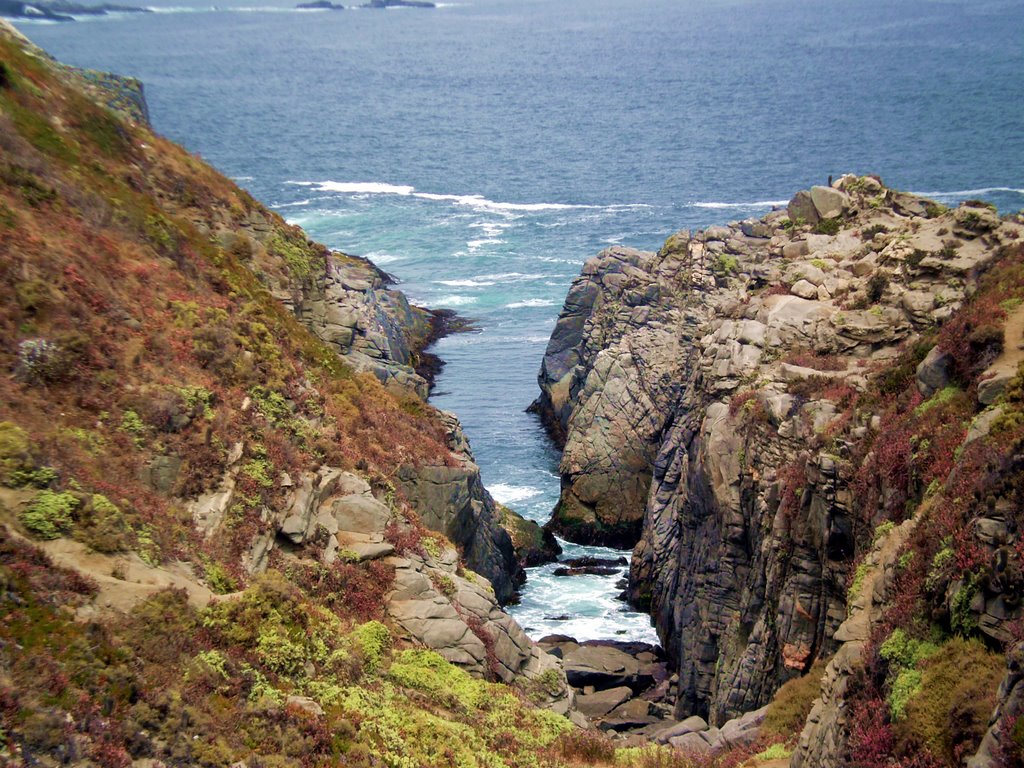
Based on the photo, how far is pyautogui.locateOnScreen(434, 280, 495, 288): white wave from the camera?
115 metres

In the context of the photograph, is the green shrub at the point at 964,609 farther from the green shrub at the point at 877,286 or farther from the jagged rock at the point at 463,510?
the green shrub at the point at 877,286

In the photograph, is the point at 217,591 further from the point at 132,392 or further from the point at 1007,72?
the point at 1007,72

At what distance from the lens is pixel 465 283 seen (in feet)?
380

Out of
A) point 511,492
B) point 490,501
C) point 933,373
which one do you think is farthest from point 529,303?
point 933,373

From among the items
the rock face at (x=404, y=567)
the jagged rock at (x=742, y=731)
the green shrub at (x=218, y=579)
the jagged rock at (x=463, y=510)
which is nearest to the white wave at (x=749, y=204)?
the jagged rock at (x=463, y=510)

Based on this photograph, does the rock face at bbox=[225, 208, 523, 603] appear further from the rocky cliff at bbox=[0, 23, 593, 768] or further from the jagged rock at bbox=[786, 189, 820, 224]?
the jagged rock at bbox=[786, 189, 820, 224]

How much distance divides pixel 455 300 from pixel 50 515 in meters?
88.1

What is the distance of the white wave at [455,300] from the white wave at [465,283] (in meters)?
3.47

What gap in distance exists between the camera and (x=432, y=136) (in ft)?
620

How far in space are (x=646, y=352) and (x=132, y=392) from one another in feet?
147

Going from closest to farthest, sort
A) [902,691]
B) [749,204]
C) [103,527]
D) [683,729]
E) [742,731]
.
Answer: [902,691] < [103,527] < [742,731] < [683,729] < [749,204]

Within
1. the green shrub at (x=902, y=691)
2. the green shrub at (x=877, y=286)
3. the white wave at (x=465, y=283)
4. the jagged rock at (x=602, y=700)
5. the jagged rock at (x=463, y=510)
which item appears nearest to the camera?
the green shrub at (x=902, y=691)

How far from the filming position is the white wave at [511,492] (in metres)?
70.6

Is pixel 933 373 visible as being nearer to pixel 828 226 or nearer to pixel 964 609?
pixel 964 609
